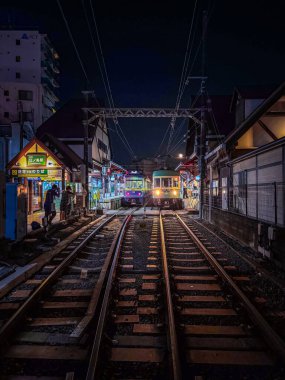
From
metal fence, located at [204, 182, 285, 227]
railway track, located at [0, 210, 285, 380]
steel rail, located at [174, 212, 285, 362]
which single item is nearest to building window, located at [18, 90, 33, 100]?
metal fence, located at [204, 182, 285, 227]

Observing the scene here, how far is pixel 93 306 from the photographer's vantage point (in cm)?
456

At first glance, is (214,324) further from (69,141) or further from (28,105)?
(28,105)

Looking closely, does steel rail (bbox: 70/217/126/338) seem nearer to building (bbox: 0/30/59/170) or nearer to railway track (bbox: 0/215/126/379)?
railway track (bbox: 0/215/126/379)

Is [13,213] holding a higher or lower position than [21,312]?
higher

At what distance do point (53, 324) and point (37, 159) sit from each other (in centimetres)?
1096

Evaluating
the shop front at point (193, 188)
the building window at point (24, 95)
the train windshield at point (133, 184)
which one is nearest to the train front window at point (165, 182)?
the shop front at point (193, 188)

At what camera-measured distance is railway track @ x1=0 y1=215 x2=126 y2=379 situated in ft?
10.5

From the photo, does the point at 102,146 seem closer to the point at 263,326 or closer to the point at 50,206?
the point at 50,206

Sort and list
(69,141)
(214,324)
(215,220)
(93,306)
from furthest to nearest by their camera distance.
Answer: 1. (69,141)
2. (215,220)
3. (93,306)
4. (214,324)

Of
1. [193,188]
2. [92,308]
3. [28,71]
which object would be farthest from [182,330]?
[28,71]

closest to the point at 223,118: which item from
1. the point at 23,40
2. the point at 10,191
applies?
the point at 10,191

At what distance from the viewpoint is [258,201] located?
9.23 meters

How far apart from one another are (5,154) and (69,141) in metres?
5.94

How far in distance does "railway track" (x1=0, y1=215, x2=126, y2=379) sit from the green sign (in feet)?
26.1
